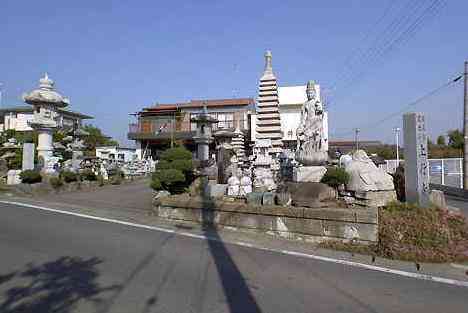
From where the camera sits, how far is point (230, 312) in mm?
3846

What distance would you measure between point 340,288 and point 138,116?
38.7 m

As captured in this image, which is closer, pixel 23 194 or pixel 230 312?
pixel 230 312

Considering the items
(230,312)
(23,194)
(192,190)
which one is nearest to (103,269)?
(230,312)

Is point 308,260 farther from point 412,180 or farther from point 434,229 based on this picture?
point 412,180

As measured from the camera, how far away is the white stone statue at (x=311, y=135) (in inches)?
374

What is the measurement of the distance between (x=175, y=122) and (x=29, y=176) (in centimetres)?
2368

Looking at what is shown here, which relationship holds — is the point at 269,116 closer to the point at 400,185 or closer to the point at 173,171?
the point at 173,171

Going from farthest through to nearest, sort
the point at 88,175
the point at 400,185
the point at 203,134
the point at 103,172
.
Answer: the point at 203,134 < the point at 103,172 < the point at 88,175 < the point at 400,185

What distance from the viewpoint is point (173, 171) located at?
36.1 ft

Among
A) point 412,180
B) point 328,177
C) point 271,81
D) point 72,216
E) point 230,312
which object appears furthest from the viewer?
point 271,81

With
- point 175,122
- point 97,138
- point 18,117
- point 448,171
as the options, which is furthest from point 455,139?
point 18,117

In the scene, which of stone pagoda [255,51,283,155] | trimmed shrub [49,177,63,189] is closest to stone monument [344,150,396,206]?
stone pagoda [255,51,283,155]

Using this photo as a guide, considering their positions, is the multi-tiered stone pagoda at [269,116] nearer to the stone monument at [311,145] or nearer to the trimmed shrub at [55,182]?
the stone monument at [311,145]

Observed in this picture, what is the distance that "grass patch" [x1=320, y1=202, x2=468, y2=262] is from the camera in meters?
6.15
